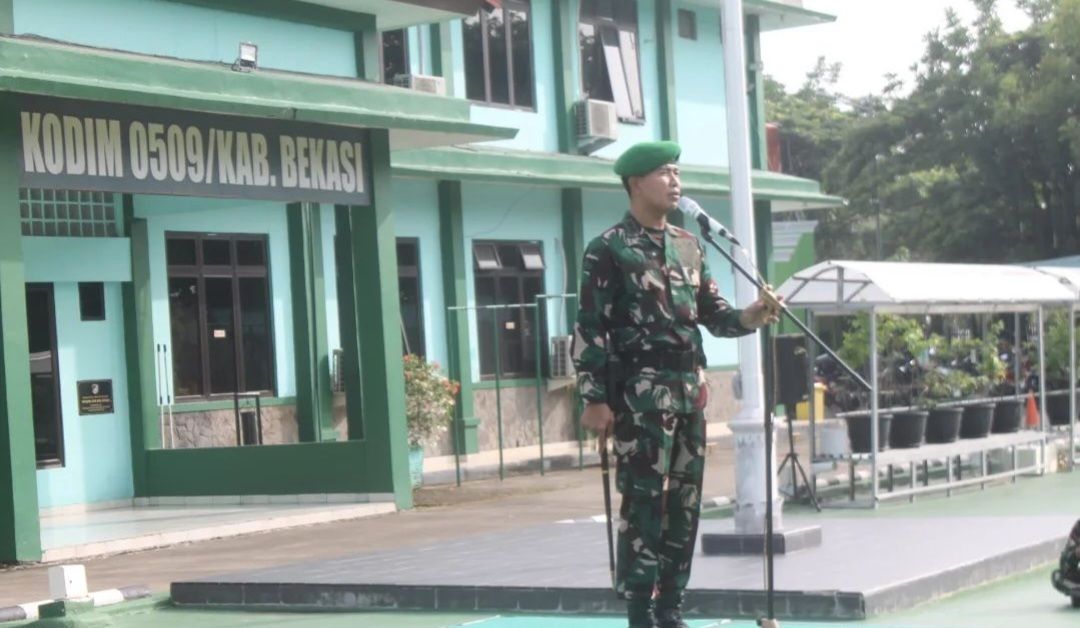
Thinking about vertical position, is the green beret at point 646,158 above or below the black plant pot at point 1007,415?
above

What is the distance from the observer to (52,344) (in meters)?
17.8

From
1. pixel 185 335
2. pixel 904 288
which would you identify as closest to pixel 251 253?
pixel 185 335

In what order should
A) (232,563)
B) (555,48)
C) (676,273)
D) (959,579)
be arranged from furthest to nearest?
(555,48)
(232,563)
(959,579)
(676,273)

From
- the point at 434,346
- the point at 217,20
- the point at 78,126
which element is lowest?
the point at 434,346

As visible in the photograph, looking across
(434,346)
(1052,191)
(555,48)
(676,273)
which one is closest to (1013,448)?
(434,346)

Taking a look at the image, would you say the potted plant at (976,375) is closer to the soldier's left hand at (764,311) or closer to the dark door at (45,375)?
the dark door at (45,375)

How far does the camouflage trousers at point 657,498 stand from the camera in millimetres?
7195

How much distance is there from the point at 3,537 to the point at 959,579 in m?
7.42

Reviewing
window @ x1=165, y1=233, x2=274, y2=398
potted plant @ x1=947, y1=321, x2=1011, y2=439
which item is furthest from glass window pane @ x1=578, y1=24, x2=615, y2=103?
potted plant @ x1=947, y1=321, x2=1011, y2=439

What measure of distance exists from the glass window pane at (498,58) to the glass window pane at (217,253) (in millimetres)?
5063

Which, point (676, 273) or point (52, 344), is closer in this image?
point (676, 273)

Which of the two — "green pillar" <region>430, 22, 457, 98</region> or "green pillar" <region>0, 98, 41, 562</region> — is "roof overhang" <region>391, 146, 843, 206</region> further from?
"green pillar" <region>0, 98, 41, 562</region>

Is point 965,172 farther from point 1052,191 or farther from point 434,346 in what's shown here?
point 434,346

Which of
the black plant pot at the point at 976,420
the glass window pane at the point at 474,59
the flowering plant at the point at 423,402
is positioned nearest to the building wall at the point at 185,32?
the flowering plant at the point at 423,402
